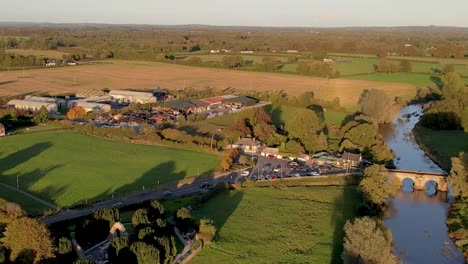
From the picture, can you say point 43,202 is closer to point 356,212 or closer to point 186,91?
point 356,212

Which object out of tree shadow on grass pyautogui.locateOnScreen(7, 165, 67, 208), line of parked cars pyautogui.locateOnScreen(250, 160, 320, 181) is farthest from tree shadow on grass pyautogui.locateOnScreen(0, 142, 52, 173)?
line of parked cars pyautogui.locateOnScreen(250, 160, 320, 181)

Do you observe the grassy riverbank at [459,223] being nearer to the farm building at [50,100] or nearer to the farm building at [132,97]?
the farm building at [132,97]

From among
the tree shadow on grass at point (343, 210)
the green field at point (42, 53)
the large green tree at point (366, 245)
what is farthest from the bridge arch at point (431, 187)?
the green field at point (42, 53)

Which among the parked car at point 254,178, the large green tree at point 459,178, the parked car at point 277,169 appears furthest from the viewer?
the parked car at point 277,169

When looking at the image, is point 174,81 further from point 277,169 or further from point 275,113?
point 277,169

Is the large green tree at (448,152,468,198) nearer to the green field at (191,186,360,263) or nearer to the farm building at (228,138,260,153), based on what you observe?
the green field at (191,186,360,263)
